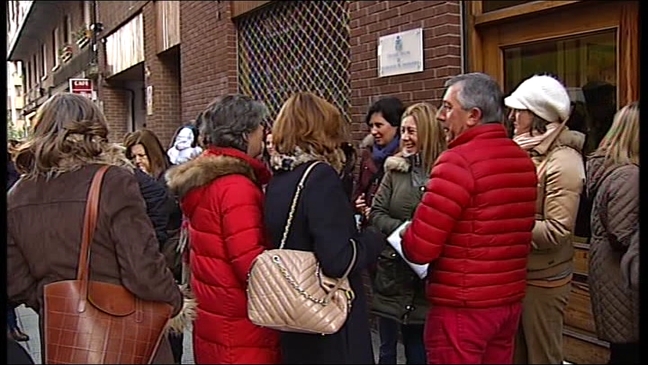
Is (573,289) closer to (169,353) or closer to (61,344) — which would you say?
(169,353)

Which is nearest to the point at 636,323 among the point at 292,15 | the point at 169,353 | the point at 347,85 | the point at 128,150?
the point at 169,353

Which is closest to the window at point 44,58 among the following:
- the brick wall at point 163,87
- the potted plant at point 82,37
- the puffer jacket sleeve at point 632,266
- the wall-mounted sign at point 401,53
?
the potted plant at point 82,37

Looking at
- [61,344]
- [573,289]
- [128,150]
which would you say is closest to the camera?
[61,344]

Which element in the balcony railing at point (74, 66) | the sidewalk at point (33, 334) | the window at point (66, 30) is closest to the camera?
the sidewalk at point (33, 334)

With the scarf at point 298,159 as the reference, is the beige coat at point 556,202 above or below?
below

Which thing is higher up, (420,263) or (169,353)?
(420,263)

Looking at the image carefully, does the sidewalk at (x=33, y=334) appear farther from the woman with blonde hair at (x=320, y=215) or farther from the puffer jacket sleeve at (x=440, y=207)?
the puffer jacket sleeve at (x=440, y=207)

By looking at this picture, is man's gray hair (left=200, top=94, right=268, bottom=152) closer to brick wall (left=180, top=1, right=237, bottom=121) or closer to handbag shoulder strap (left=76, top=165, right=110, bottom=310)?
handbag shoulder strap (left=76, top=165, right=110, bottom=310)

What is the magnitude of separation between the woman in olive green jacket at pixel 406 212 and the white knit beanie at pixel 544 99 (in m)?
0.46

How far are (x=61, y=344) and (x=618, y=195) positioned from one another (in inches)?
81.1

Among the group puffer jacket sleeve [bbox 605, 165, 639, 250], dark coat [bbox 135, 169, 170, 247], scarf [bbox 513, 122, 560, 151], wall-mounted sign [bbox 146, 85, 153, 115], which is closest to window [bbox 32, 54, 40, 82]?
wall-mounted sign [bbox 146, 85, 153, 115]

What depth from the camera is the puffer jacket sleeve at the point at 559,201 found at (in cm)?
316

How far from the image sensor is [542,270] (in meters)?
3.30

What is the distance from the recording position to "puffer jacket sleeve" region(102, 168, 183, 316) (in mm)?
2598
